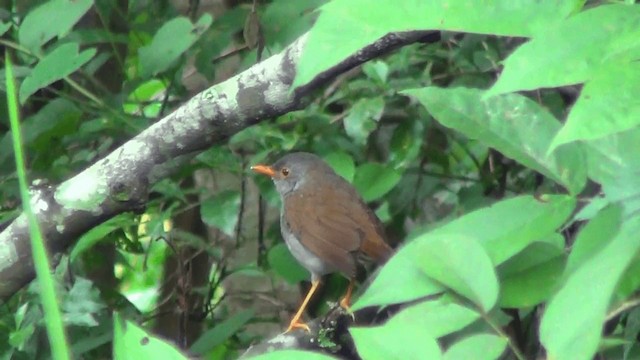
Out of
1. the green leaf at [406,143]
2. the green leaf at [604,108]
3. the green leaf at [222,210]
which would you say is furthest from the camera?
the green leaf at [406,143]

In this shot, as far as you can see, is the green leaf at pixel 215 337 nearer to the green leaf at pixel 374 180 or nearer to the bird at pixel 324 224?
the bird at pixel 324 224

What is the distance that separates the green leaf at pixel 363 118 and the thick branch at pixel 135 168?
0.60m

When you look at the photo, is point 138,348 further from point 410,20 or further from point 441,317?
point 410,20

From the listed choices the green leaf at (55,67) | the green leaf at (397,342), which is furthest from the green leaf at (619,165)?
the green leaf at (55,67)

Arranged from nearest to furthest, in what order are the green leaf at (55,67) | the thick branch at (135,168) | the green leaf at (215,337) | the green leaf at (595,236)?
the green leaf at (595,236)
the thick branch at (135,168)
the green leaf at (55,67)
the green leaf at (215,337)

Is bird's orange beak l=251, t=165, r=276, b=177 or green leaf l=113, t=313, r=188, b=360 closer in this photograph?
green leaf l=113, t=313, r=188, b=360

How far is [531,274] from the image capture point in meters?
1.37

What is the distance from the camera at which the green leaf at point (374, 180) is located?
3148 mm

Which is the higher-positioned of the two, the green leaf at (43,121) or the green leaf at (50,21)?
the green leaf at (50,21)

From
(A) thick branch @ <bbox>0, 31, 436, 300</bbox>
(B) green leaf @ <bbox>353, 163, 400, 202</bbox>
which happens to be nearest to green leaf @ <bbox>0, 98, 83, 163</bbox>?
(A) thick branch @ <bbox>0, 31, 436, 300</bbox>

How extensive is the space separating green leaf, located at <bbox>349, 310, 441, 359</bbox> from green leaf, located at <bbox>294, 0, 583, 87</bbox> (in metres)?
0.27

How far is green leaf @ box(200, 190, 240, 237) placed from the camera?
3.25m

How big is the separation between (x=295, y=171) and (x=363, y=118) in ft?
3.00

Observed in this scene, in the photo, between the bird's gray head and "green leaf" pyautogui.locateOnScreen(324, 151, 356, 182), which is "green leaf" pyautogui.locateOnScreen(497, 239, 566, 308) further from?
the bird's gray head
